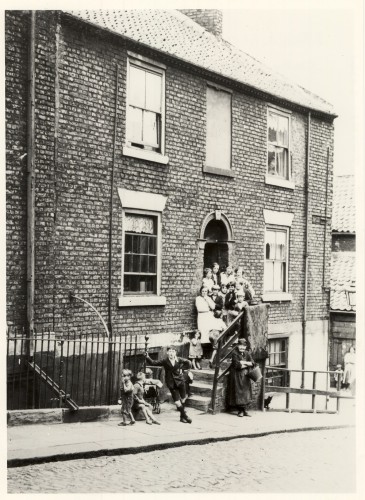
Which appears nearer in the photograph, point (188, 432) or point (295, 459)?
point (295, 459)

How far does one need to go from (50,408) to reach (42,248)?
2.66m

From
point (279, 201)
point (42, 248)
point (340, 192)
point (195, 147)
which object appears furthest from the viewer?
point (340, 192)

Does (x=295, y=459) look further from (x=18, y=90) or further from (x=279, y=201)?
(x=279, y=201)

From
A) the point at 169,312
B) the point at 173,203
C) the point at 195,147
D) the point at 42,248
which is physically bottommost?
the point at 169,312

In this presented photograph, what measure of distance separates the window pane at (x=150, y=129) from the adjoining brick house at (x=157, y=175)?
4 centimetres

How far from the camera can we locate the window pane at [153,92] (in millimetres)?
13211

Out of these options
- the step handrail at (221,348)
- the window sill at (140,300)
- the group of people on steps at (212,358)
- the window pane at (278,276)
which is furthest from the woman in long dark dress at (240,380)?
the window pane at (278,276)

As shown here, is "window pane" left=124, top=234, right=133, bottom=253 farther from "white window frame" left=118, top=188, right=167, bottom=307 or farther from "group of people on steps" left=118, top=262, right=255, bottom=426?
"group of people on steps" left=118, top=262, right=255, bottom=426

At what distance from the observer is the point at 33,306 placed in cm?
1084

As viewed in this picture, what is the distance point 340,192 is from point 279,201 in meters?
3.87

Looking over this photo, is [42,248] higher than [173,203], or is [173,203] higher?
[173,203]

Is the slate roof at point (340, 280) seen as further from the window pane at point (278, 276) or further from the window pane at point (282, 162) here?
the window pane at point (282, 162)

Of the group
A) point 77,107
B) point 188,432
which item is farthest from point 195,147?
point 188,432

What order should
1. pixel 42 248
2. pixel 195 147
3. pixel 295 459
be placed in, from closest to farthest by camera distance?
pixel 295 459 → pixel 42 248 → pixel 195 147
